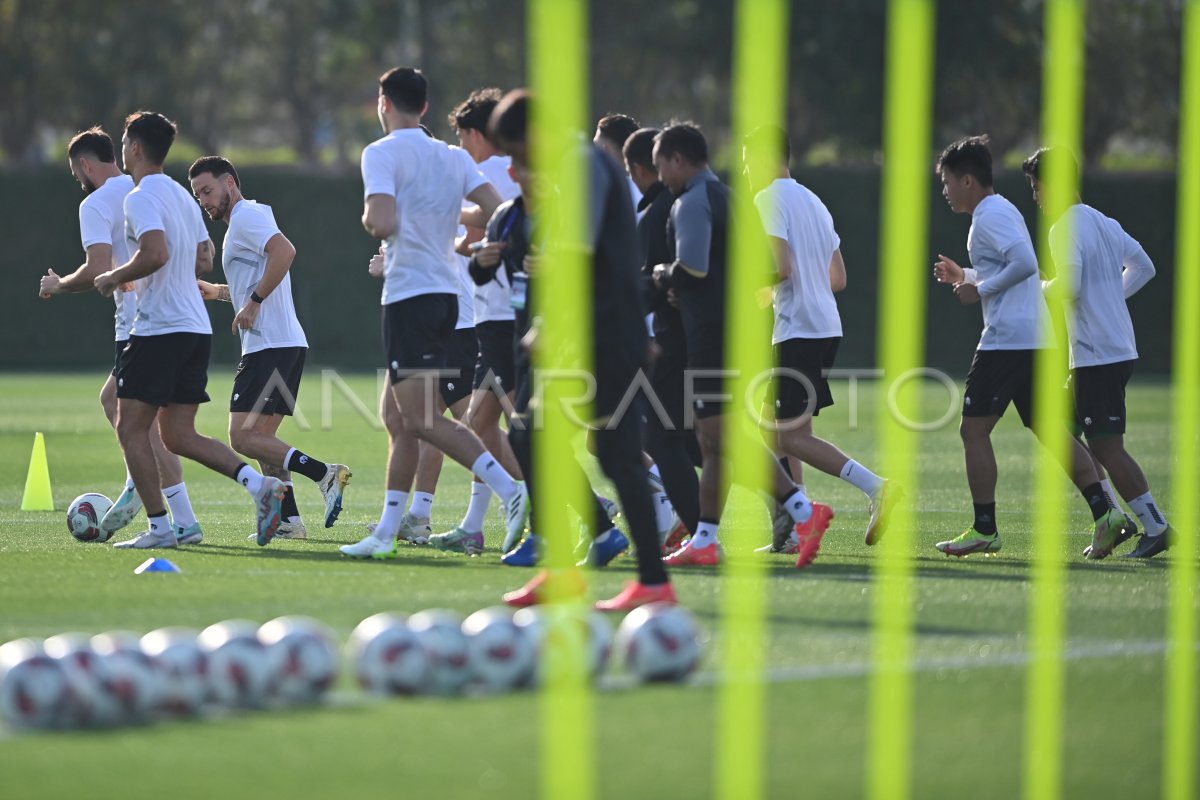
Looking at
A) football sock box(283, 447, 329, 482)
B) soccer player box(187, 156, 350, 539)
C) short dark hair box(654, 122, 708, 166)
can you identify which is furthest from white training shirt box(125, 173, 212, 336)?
short dark hair box(654, 122, 708, 166)

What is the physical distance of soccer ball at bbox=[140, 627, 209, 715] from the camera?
5594mm

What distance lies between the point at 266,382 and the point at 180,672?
17.0 feet

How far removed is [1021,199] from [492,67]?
64.4 feet

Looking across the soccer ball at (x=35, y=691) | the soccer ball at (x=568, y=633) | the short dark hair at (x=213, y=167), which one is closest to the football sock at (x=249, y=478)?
the short dark hair at (x=213, y=167)

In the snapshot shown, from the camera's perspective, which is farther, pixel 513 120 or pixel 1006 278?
pixel 1006 278

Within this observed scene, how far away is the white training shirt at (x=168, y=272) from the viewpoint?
976cm

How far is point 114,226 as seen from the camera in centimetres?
1062

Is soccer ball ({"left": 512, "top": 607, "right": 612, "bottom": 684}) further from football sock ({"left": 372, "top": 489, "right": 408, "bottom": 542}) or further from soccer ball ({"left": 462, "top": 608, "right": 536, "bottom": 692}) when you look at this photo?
football sock ({"left": 372, "top": 489, "right": 408, "bottom": 542})

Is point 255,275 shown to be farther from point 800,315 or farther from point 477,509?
point 800,315

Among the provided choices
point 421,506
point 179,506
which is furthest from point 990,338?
point 179,506

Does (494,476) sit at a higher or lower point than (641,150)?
lower

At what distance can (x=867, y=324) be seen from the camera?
32.3 metres

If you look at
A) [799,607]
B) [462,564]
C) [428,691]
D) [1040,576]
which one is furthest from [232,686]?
[1040,576]

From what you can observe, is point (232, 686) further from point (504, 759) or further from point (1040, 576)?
point (1040, 576)
